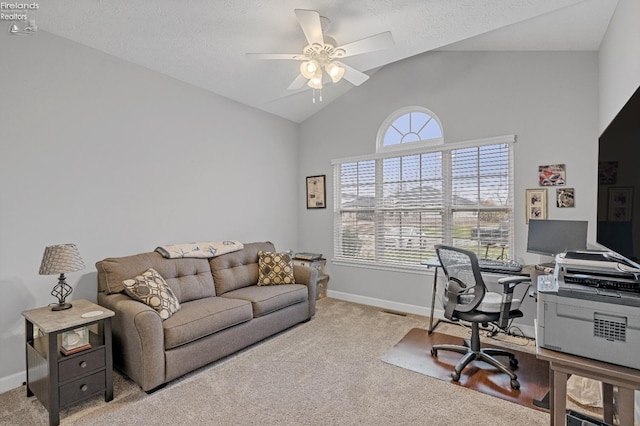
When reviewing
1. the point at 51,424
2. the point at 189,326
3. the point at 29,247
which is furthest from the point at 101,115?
the point at 51,424

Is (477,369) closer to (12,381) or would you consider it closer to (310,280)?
(310,280)

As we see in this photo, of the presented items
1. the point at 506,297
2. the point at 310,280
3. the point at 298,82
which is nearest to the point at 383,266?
the point at 310,280

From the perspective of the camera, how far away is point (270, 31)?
278 cm

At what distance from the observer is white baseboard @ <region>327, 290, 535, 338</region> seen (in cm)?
331

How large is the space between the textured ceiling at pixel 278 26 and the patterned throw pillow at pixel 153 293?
2.09m

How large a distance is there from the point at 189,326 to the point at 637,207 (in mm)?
2799

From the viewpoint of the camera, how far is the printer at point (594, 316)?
4.07 feet

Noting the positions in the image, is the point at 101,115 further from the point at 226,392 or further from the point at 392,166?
the point at 392,166

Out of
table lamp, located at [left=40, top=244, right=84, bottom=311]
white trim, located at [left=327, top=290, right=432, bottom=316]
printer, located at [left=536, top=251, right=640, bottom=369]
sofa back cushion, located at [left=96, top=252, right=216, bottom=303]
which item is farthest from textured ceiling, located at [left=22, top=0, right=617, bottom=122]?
white trim, located at [left=327, top=290, right=432, bottom=316]

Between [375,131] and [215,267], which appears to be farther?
[375,131]

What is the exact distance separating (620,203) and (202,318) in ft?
9.23

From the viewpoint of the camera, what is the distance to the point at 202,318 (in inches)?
102

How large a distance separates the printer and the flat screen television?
16cm

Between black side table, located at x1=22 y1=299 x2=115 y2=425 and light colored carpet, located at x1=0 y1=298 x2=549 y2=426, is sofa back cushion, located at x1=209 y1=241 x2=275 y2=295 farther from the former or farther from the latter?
black side table, located at x1=22 y1=299 x2=115 y2=425
